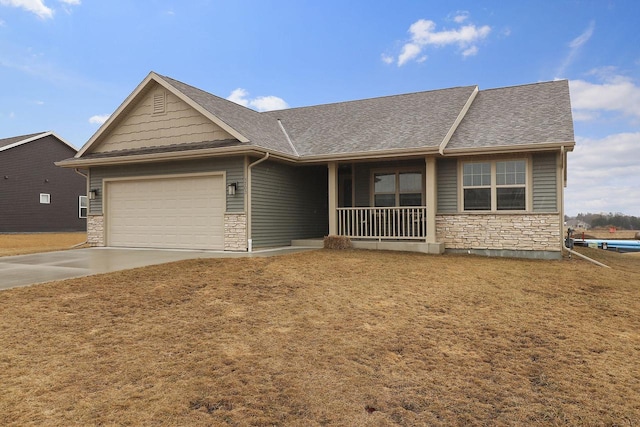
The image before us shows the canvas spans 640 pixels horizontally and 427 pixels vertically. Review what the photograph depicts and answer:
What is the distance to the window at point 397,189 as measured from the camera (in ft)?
41.8

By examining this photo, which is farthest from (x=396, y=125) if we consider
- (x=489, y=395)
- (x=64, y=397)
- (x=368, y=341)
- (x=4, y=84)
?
(x=4, y=84)

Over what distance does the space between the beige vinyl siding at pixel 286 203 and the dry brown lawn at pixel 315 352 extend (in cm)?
445

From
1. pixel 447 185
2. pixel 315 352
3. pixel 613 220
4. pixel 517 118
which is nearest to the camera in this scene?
pixel 315 352

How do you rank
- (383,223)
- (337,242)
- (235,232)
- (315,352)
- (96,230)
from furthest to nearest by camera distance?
(96,230) → (383,223) → (337,242) → (235,232) → (315,352)

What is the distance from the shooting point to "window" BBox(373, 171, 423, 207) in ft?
41.8

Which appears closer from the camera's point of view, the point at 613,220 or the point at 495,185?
the point at 495,185

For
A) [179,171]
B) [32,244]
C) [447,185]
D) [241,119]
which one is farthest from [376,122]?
[32,244]

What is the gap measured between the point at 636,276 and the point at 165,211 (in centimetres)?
1254

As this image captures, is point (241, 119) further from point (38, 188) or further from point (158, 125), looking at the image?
point (38, 188)

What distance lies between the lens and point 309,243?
13008 millimetres

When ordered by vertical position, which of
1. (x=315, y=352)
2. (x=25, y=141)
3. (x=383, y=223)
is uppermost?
(x=25, y=141)

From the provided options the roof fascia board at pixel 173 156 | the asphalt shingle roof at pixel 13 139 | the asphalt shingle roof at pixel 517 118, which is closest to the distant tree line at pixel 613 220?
the asphalt shingle roof at pixel 517 118

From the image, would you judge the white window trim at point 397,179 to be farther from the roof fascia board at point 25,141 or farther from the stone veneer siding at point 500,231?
the roof fascia board at point 25,141

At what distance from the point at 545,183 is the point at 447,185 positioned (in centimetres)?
248
